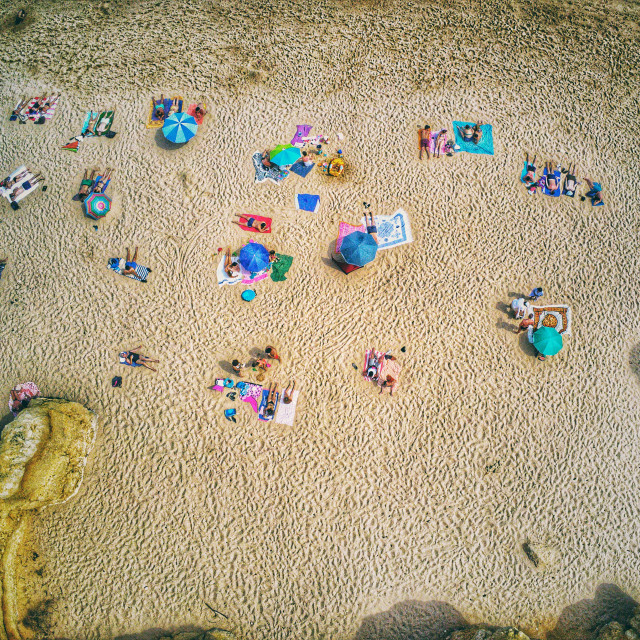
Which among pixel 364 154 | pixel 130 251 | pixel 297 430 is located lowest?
pixel 297 430

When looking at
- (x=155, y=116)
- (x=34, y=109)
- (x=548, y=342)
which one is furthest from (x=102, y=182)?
(x=548, y=342)

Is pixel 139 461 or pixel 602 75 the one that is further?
pixel 602 75

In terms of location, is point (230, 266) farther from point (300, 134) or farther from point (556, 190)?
point (556, 190)

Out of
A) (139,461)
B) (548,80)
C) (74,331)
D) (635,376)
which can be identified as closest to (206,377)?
(139,461)

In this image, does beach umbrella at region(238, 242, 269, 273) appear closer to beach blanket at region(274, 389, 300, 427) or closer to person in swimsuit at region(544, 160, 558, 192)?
beach blanket at region(274, 389, 300, 427)

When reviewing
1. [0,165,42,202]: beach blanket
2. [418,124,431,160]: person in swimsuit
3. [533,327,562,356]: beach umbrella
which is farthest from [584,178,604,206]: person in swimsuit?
[0,165,42,202]: beach blanket

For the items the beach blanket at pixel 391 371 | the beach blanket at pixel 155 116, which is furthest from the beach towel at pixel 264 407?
the beach blanket at pixel 155 116

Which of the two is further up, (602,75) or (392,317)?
(602,75)

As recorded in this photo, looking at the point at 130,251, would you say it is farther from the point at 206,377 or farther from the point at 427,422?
the point at 427,422
